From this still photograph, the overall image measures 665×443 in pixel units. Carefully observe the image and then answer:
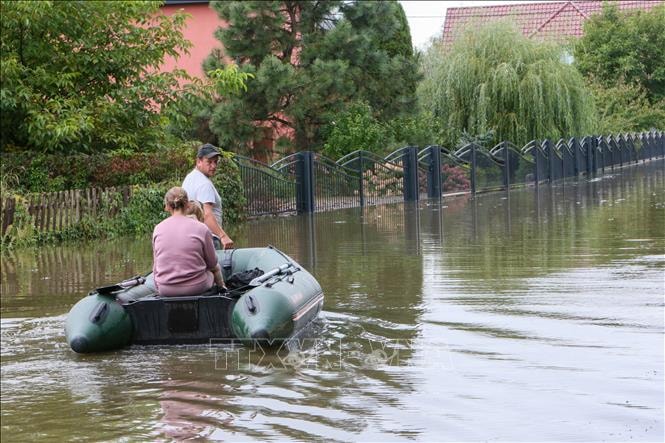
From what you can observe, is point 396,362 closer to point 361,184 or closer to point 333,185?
point 333,185

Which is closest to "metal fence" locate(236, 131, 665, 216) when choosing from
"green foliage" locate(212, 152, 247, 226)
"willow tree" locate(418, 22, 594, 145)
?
"green foliage" locate(212, 152, 247, 226)

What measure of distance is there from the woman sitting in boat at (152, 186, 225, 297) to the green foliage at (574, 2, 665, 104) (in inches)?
1791

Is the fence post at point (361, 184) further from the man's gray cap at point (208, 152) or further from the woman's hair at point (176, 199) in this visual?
the woman's hair at point (176, 199)

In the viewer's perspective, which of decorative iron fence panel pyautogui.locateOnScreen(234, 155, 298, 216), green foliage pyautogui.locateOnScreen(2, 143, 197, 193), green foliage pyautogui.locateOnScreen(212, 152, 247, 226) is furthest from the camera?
decorative iron fence panel pyautogui.locateOnScreen(234, 155, 298, 216)

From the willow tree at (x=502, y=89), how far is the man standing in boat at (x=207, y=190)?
24.2 meters

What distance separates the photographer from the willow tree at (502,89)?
117 ft

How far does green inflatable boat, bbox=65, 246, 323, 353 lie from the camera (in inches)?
362

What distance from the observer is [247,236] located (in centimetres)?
1934

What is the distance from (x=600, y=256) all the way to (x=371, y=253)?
3125 millimetres

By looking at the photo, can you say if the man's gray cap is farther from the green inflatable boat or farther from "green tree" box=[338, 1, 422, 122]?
"green tree" box=[338, 1, 422, 122]

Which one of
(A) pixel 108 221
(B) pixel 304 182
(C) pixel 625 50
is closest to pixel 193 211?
(A) pixel 108 221

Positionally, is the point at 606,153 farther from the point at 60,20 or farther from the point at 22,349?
the point at 22,349

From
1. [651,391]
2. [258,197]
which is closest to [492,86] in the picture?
[258,197]

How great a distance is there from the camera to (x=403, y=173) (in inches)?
1106
